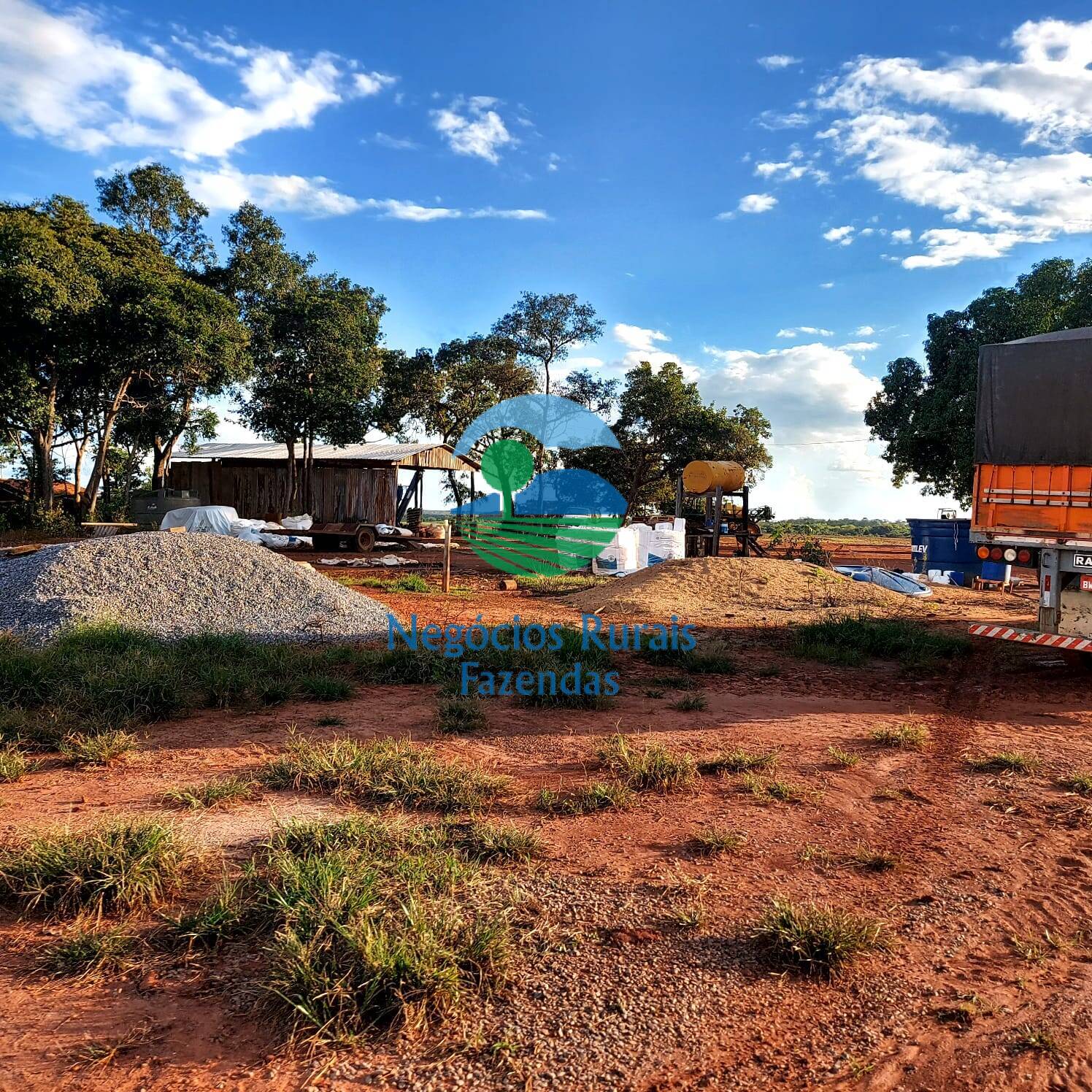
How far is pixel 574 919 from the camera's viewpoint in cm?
295

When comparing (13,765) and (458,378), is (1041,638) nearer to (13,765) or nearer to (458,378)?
(13,765)

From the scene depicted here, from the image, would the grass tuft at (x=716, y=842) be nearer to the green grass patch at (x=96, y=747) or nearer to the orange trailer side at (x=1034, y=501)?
the green grass patch at (x=96, y=747)

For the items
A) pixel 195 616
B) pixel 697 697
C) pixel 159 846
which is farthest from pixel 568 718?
pixel 195 616

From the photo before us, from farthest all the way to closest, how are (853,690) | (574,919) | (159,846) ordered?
(853,690)
(159,846)
(574,919)

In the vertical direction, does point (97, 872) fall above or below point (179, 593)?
below

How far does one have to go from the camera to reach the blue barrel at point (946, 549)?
16.6 meters

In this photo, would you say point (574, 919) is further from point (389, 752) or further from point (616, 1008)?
point (389, 752)

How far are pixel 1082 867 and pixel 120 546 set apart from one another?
10421 millimetres

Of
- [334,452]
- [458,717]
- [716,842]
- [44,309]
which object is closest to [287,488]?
[334,452]

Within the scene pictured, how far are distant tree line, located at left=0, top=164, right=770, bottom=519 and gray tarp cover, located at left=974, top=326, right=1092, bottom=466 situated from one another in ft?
59.4

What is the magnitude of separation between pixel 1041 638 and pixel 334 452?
23319mm

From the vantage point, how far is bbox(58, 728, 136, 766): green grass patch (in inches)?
189

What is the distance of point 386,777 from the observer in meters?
4.35

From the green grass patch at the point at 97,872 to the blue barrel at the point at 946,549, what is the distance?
1703cm
